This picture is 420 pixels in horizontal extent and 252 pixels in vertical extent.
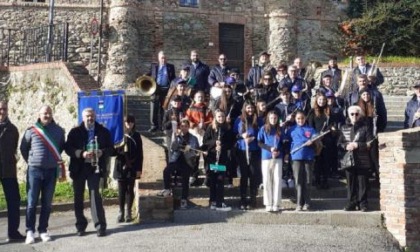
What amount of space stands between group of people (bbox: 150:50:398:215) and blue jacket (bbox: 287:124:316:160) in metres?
0.02

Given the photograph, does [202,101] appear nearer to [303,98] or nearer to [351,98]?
[303,98]

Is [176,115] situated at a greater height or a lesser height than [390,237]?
greater

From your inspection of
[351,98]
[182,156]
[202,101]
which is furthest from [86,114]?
[351,98]

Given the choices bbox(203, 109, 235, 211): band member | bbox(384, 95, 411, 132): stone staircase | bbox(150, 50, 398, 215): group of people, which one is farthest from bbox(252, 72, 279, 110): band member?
bbox(384, 95, 411, 132): stone staircase

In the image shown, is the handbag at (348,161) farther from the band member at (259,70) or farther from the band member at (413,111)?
the band member at (259,70)

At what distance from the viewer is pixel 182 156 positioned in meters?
10.2

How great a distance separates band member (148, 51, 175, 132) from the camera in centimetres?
1389

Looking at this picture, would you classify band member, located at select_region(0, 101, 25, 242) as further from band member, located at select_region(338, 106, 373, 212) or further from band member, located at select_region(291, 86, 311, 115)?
band member, located at select_region(338, 106, 373, 212)

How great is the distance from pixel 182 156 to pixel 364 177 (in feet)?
9.87

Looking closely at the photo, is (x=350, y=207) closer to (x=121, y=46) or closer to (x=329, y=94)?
(x=329, y=94)

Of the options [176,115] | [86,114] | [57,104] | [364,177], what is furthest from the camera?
[57,104]

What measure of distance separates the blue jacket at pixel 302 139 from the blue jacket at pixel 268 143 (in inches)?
10.8

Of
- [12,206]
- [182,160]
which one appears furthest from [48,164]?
[182,160]

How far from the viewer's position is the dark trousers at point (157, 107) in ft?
45.5
